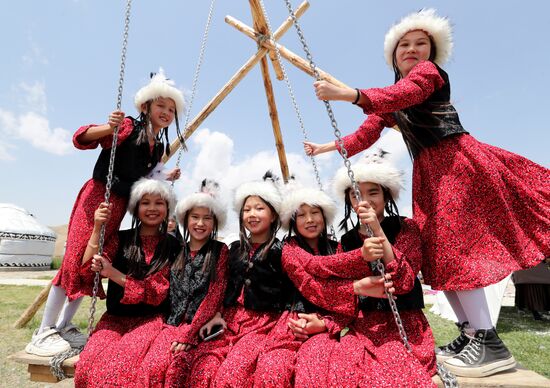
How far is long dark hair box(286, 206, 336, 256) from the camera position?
2232 millimetres

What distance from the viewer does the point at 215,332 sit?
2049 mm

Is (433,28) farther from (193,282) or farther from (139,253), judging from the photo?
(139,253)

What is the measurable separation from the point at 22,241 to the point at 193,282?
52.8 ft

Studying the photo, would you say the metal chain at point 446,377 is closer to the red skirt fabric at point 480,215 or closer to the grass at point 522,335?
the red skirt fabric at point 480,215

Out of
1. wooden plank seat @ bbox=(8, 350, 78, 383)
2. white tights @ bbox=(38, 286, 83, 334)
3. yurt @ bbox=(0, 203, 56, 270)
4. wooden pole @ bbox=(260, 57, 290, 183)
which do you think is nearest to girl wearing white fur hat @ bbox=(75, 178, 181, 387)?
wooden plank seat @ bbox=(8, 350, 78, 383)

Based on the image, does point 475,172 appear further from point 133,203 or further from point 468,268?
point 133,203

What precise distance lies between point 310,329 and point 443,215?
950 mm

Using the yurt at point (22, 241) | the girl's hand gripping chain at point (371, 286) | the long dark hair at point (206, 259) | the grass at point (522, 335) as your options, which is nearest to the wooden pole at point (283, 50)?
the long dark hair at point (206, 259)

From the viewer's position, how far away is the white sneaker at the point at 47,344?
2.09m

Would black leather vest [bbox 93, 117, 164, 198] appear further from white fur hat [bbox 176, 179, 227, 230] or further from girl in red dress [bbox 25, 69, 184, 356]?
white fur hat [bbox 176, 179, 227, 230]

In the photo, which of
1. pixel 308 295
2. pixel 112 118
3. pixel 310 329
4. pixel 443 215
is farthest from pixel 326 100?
pixel 112 118

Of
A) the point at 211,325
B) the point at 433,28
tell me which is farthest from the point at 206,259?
the point at 433,28

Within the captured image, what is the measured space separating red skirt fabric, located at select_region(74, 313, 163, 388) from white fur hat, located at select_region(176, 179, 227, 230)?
0.83m

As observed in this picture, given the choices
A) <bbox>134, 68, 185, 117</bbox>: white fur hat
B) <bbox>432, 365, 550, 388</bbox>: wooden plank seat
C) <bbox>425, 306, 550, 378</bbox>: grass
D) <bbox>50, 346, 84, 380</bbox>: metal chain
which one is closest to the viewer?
<bbox>432, 365, 550, 388</bbox>: wooden plank seat
